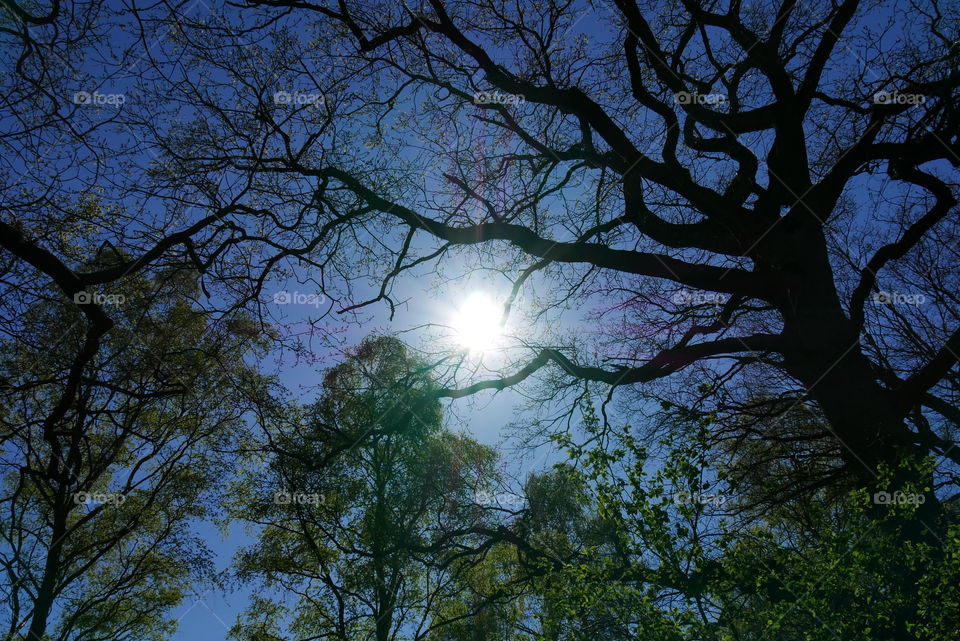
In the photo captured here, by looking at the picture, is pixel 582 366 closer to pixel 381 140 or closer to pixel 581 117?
pixel 581 117

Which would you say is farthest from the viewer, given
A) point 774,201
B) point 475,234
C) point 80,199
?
point 774,201

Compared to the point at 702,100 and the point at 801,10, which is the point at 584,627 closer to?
the point at 702,100

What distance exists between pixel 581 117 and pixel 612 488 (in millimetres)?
5421

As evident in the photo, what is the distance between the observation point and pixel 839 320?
693 centimetres

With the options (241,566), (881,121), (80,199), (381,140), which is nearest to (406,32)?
(381,140)

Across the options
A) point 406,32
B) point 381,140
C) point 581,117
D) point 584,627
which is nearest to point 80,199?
point 381,140

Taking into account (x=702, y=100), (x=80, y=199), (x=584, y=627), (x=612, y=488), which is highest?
(x=80, y=199)

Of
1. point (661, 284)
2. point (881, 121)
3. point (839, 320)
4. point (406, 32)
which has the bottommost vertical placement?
point (839, 320)

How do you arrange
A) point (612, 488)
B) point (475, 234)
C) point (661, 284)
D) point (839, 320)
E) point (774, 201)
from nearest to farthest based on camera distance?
point (612, 488) < point (839, 320) < point (475, 234) < point (774, 201) < point (661, 284)

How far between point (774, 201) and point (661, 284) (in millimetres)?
2303

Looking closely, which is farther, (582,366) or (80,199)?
(582,366)

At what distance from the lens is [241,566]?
46.2ft

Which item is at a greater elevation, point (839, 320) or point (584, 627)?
point (839, 320)

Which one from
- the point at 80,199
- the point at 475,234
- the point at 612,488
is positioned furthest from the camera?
the point at 475,234
